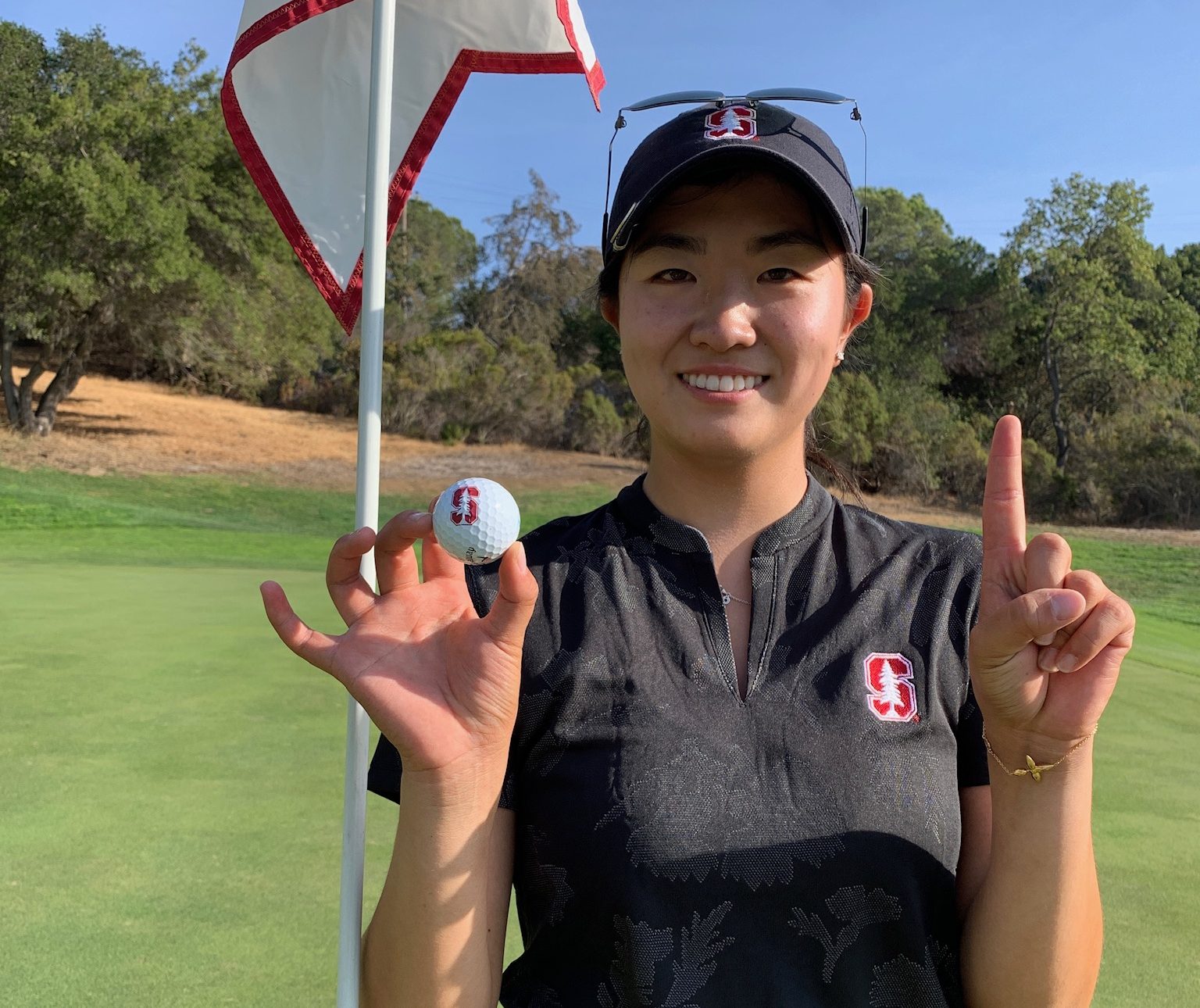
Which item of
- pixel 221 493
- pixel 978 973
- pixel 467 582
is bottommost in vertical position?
pixel 221 493

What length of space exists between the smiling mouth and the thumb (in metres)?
Result: 0.36

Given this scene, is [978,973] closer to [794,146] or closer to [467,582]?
[467,582]

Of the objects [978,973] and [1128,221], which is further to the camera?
[1128,221]

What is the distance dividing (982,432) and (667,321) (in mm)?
18815

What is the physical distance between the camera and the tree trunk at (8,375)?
15.7 meters

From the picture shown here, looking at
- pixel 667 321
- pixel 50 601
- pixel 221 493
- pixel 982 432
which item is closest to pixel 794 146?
pixel 667 321

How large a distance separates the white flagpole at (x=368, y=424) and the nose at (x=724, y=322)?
0.43 metres

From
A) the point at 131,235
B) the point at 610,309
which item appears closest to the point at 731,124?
the point at 610,309

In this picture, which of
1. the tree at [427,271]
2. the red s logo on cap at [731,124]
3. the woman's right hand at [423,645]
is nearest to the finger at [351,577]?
the woman's right hand at [423,645]

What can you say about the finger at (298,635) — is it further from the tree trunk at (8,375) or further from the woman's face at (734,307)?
the tree trunk at (8,375)

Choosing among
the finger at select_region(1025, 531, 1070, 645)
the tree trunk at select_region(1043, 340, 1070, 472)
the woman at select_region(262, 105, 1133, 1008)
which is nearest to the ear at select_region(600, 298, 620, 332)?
the woman at select_region(262, 105, 1133, 1008)

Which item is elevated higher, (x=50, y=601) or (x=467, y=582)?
(x=467, y=582)

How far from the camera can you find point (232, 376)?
17.4m

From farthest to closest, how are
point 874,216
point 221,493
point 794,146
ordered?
point 874,216 < point 221,493 < point 794,146
